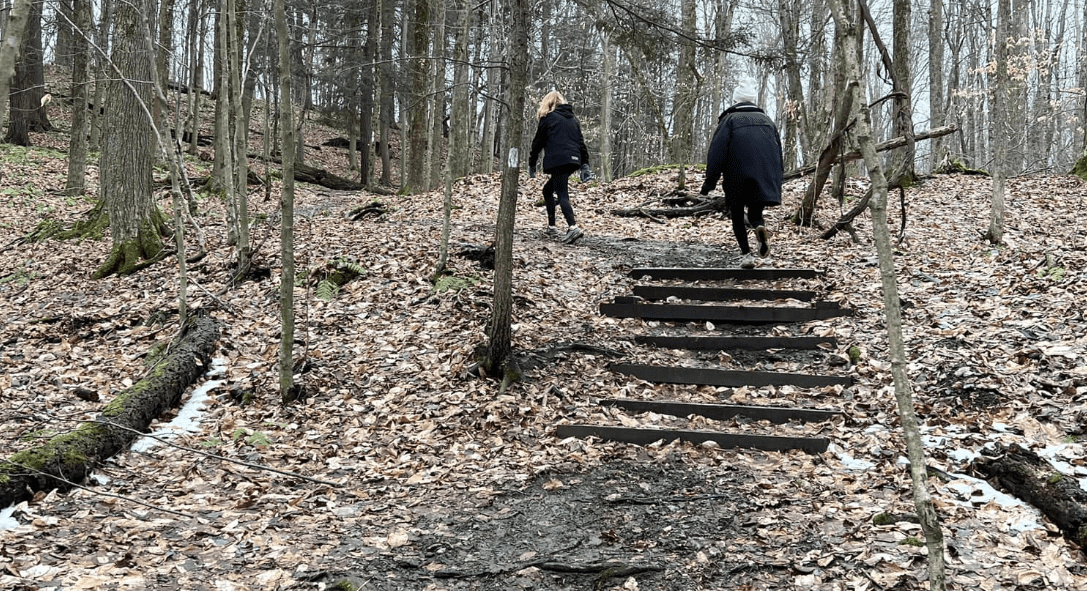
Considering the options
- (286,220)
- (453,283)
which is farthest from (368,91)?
(286,220)

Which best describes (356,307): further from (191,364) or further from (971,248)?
(971,248)

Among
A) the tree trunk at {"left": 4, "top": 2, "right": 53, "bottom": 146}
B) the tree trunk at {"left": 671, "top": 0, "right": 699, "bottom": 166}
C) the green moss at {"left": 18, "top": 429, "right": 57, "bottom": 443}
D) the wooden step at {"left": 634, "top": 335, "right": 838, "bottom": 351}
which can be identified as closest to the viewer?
the green moss at {"left": 18, "top": 429, "right": 57, "bottom": 443}

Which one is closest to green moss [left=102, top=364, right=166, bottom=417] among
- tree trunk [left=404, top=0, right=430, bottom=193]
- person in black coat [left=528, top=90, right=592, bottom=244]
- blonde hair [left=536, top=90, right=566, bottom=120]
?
person in black coat [left=528, top=90, right=592, bottom=244]

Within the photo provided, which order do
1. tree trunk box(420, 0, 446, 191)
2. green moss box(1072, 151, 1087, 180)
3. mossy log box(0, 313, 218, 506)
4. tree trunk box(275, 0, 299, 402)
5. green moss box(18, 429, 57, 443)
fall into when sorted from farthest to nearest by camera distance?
green moss box(1072, 151, 1087, 180) → tree trunk box(420, 0, 446, 191) → tree trunk box(275, 0, 299, 402) → green moss box(18, 429, 57, 443) → mossy log box(0, 313, 218, 506)

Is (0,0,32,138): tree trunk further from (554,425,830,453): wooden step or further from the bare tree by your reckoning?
(554,425,830,453): wooden step

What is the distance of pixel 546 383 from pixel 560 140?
410cm

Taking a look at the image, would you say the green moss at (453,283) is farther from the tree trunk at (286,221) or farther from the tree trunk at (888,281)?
the tree trunk at (888,281)

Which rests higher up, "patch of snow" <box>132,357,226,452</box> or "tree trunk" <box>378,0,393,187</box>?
"tree trunk" <box>378,0,393,187</box>

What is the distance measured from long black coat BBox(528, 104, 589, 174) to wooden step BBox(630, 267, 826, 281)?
6.16ft

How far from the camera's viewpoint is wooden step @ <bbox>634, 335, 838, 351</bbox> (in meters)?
6.28

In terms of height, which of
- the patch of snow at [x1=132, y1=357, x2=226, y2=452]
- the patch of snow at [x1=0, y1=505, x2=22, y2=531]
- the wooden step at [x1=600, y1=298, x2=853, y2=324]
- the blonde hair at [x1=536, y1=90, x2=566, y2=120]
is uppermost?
the blonde hair at [x1=536, y1=90, x2=566, y2=120]

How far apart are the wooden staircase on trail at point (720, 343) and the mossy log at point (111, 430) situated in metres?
3.24

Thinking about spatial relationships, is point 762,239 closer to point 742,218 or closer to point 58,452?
point 742,218

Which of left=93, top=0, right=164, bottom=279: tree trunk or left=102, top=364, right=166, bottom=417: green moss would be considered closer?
left=102, top=364, right=166, bottom=417: green moss
